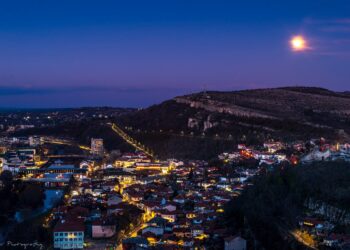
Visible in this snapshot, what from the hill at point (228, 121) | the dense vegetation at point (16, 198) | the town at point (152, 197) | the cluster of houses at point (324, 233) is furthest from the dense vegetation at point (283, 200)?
the hill at point (228, 121)

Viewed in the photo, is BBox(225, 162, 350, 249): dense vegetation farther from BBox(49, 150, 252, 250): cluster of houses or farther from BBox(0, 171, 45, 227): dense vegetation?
BBox(0, 171, 45, 227): dense vegetation

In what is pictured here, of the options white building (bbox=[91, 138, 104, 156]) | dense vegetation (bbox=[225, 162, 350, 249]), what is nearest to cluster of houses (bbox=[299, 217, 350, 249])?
dense vegetation (bbox=[225, 162, 350, 249])

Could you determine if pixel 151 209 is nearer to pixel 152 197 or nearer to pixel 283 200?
pixel 152 197

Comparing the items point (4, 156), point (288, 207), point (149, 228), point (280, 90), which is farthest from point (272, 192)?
point (280, 90)

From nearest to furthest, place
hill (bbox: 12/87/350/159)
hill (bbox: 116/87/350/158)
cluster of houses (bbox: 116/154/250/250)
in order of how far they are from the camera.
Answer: cluster of houses (bbox: 116/154/250/250)
hill (bbox: 12/87/350/159)
hill (bbox: 116/87/350/158)

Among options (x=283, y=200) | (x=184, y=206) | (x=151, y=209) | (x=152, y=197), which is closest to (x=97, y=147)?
(x=152, y=197)

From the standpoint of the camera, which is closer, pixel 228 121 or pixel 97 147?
pixel 228 121

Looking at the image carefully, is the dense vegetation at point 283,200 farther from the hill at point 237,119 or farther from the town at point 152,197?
the hill at point 237,119
